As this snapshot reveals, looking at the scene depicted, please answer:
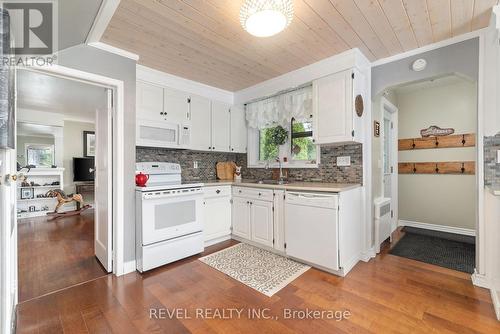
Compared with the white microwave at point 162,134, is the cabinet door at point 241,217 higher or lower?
lower

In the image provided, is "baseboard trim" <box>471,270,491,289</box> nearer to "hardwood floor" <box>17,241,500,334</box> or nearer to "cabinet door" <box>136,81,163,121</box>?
"hardwood floor" <box>17,241,500,334</box>

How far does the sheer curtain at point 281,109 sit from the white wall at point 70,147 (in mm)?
5197

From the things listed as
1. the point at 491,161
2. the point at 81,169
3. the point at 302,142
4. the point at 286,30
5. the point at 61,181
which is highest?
the point at 286,30

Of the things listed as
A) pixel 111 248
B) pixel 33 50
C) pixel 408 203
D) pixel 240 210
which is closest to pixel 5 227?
pixel 111 248

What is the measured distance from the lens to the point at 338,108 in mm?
2631

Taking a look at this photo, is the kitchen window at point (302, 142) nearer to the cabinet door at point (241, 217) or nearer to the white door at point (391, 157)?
the cabinet door at point (241, 217)

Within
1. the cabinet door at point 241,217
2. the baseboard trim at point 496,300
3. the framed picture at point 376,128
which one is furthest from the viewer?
the cabinet door at point 241,217

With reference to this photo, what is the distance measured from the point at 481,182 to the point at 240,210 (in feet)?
8.60

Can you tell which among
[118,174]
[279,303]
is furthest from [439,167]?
[118,174]

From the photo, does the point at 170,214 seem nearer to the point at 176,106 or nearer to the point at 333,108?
the point at 176,106

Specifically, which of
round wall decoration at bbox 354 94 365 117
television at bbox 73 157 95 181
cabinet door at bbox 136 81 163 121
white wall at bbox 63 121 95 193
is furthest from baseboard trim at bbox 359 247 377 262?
white wall at bbox 63 121 95 193

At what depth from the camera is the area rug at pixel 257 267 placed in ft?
7.14

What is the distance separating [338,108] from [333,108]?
6 centimetres
